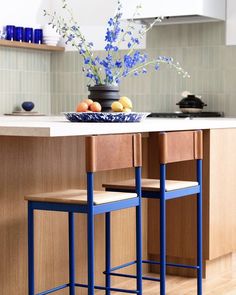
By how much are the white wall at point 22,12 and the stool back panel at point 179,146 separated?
3.17m

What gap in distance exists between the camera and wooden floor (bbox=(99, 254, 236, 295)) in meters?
4.12

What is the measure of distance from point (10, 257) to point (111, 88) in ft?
3.64

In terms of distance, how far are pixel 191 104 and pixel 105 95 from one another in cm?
200

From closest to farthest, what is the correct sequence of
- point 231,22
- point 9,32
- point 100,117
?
point 100,117
point 231,22
point 9,32

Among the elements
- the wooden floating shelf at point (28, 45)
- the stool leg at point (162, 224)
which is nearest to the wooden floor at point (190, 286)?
the stool leg at point (162, 224)

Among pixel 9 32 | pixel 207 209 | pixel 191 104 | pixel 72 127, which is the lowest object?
pixel 207 209

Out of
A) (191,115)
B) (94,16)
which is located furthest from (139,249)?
(94,16)

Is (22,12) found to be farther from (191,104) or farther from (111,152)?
(111,152)

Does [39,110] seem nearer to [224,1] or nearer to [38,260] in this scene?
[224,1]

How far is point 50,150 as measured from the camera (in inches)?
144

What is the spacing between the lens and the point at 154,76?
21.1ft

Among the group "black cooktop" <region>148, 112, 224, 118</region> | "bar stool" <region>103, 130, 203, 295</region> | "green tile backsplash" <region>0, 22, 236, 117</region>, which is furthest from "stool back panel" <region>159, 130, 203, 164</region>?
"green tile backsplash" <region>0, 22, 236, 117</region>

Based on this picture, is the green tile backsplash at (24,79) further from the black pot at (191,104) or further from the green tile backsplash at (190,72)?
the black pot at (191,104)

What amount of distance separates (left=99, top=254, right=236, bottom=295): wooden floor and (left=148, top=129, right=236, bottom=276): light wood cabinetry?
12 centimetres
